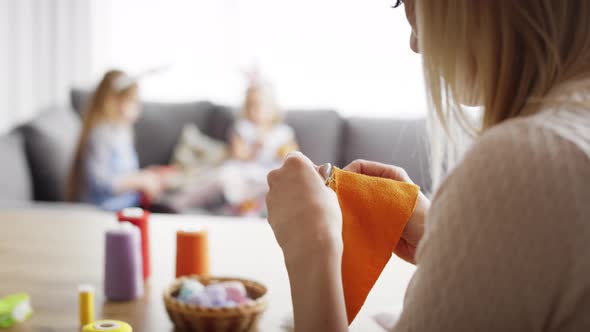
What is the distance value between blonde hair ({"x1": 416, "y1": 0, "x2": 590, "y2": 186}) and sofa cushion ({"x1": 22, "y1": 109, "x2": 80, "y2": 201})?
268 centimetres

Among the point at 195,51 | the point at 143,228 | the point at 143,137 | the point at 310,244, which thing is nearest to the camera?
the point at 310,244

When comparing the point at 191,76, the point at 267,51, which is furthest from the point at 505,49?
the point at 191,76

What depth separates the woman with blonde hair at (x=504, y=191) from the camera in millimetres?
430

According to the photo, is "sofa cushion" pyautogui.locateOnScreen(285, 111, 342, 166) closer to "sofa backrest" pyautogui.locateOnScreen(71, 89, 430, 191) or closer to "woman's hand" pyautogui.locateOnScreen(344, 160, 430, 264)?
"sofa backrest" pyautogui.locateOnScreen(71, 89, 430, 191)

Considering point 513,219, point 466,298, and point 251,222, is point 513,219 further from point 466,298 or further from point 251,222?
point 251,222

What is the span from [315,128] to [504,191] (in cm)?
278

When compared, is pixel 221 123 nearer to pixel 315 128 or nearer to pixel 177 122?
pixel 177 122

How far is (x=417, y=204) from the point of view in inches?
31.9

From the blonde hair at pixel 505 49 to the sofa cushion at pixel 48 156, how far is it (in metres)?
2.68

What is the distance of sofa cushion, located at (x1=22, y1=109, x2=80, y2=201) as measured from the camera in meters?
2.93

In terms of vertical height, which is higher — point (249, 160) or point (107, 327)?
point (107, 327)

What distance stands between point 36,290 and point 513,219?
0.90m

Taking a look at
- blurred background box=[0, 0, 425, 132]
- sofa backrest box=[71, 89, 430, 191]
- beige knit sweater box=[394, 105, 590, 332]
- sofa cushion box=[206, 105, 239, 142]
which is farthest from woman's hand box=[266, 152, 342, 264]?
sofa cushion box=[206, 105, 239, 142]

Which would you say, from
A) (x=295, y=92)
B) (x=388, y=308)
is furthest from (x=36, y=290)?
(x=295, y=92)
